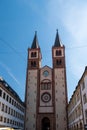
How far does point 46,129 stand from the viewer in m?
65.8

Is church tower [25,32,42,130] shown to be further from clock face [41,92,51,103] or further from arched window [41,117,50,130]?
arched window [41,117,50,130]

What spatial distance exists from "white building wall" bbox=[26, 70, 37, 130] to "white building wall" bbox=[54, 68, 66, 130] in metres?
6.89

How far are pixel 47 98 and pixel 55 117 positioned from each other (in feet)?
20.6

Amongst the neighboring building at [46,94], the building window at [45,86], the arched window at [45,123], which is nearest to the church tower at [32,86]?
the neighboring building at [46,94]

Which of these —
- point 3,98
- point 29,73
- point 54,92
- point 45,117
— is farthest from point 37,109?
point 3,98

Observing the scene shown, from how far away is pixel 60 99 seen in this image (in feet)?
189

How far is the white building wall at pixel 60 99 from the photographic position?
2162 inches

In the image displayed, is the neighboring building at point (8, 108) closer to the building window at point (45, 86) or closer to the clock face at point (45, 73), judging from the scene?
the building window at point (45, 86)

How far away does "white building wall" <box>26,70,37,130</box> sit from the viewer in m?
55.6

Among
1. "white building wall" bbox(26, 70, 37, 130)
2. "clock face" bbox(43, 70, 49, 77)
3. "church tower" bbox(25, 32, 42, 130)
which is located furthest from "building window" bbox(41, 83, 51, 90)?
"clock face" bbox(43, 70, 49, 77)

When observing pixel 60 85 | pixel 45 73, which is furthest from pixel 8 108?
pixel 45 73

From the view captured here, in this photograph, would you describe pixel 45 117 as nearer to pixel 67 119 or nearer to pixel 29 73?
pixel 67 119

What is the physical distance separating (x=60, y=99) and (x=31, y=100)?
9.10 m

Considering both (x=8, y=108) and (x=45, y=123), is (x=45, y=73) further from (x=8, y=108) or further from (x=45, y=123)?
(x=8, y=108)
